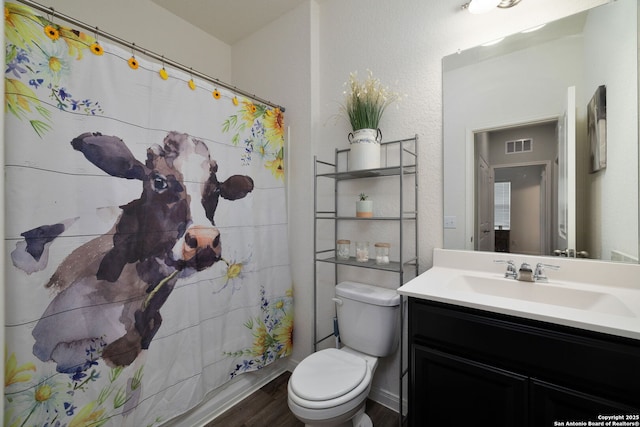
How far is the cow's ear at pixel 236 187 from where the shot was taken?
5.42 feet

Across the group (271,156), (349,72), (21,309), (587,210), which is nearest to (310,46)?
(349,72)

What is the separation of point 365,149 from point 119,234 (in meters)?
1.28

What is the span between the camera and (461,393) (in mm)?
978

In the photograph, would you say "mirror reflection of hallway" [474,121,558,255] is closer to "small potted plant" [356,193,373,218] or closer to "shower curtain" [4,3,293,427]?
"small potted plant" [356,193,373,218]

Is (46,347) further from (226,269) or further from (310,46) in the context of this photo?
(310,46)

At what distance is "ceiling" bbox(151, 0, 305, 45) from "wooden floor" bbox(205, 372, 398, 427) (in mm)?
2640

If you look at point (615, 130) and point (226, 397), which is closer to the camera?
point (615, 130)

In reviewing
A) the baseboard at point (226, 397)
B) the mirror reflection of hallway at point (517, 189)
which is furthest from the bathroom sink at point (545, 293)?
the baseboard at point (226, 397)

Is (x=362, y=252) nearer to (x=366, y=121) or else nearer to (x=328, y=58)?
(x=366, y=121)

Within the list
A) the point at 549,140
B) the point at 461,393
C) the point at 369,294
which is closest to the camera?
the point at 461,393

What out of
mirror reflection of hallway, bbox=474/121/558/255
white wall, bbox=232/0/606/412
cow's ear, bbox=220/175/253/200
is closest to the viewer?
mirror reflection of hallway, bbox=474/121/558/255

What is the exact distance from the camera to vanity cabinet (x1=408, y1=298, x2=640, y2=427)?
0.76 meters

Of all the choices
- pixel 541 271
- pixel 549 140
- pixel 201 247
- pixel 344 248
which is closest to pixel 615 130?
pixel 549 140

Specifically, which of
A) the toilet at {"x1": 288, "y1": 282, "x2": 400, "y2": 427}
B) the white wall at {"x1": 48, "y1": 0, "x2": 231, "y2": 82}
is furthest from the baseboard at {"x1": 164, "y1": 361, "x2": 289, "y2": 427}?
the white wall at {"x1": 48, "y1": 0, "x2": 231, "y2": 82}
